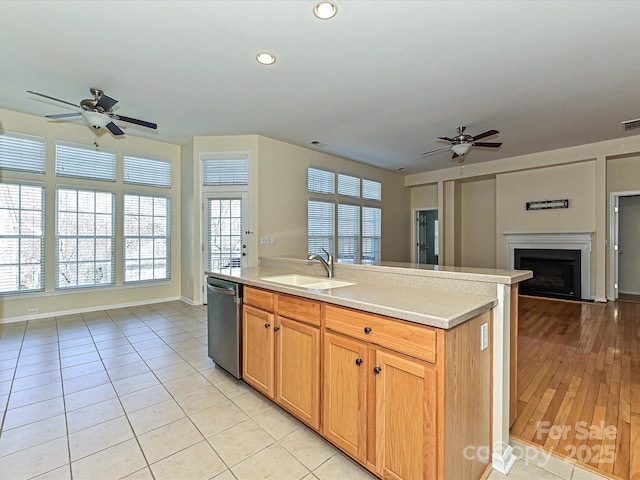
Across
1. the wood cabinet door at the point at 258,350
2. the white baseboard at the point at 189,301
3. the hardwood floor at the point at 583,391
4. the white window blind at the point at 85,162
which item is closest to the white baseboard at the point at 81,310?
the white baseboard at the point at 189,301

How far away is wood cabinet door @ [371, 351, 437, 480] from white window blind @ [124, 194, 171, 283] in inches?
210

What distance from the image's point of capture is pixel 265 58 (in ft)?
9.91

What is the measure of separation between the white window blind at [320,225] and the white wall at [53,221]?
8.43 feet

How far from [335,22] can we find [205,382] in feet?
10.5

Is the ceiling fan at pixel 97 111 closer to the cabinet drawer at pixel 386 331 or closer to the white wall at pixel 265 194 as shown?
the white wall at pixel 265 194

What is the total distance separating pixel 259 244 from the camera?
5398mm

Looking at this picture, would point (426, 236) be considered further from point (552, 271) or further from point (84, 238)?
point (84, 238)

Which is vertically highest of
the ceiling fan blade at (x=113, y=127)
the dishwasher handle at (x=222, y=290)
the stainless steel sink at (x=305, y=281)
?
the ceiling fan blade at (x=113, y=127)

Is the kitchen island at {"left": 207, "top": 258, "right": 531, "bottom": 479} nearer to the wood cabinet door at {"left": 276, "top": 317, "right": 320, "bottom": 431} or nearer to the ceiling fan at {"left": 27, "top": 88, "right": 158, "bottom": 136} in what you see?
the wood cabinet door at {"left": 276, "top": 317, "right": 320, "bottom": 431}

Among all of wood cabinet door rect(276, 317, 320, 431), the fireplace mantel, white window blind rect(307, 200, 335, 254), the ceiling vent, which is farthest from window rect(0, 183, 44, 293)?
the ceiling vent

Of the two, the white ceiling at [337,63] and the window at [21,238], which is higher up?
the white ceiling at [337,63]

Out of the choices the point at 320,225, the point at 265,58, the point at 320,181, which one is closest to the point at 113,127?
the point at 265,58

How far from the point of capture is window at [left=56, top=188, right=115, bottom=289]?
15.9 feet

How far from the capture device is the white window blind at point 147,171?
5.44m
